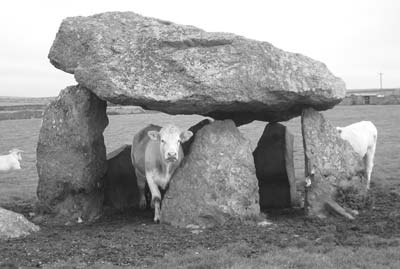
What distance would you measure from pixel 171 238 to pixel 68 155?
3401mm

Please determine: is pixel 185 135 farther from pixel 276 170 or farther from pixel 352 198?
pixel 352 198

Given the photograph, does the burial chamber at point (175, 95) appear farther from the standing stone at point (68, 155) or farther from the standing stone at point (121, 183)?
the standing stone at point (121, 183)

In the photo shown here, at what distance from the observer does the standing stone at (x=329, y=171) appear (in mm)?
11023

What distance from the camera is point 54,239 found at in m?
9.57

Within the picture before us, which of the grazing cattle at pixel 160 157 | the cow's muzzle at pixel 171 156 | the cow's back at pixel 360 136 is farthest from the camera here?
the cow's back at pixel 360 136

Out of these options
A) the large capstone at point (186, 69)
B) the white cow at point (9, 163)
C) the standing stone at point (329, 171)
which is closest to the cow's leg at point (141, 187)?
the large capstone at point (186, 69)

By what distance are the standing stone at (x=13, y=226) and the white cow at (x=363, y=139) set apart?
8076 millimetres

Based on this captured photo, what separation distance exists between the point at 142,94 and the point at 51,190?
10.1 feet

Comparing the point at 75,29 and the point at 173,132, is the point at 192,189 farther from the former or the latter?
the point at 75,29

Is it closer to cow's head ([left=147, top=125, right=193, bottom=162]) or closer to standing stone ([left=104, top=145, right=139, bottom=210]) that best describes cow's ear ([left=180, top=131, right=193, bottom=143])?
cow's head ([left=147, top=125, right=193, bottom=162])

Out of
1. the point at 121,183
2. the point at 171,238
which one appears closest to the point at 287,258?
the point at 171,238

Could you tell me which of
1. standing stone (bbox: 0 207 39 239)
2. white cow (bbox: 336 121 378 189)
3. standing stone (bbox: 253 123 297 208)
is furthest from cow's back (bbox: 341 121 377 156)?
standing stone (bbox: 0 207 39 239)

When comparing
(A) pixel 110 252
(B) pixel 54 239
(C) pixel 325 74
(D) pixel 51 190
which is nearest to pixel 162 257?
(A) pixel 110 252

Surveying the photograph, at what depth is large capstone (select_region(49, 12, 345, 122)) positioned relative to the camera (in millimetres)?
10477
